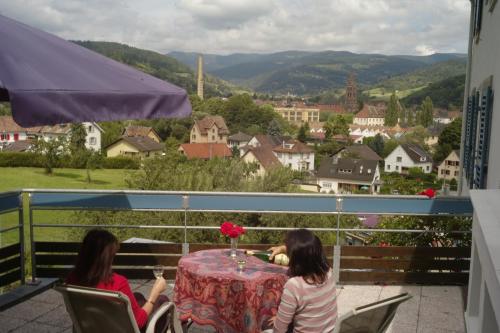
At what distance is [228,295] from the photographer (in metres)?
3.38

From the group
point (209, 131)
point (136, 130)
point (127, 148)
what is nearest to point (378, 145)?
point (209, 131)

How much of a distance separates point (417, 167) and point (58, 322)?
87449 millimetres

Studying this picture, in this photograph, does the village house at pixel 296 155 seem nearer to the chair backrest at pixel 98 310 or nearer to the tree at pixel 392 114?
the tree at pixel 392 114

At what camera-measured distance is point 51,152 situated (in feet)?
185

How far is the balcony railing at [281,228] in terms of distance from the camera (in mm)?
5242

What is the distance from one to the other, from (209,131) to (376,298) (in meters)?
97.8

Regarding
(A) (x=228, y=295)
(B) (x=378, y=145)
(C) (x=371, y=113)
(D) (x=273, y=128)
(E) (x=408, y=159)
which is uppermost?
(C) (x=371, y=113)

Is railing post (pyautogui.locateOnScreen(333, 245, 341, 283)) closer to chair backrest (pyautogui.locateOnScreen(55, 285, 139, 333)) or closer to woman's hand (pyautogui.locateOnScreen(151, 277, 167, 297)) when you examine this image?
woman's hand (pyautogui.locateOnScreen(151, 277, 167, 297))

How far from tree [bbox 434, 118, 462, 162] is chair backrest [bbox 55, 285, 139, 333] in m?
65.1

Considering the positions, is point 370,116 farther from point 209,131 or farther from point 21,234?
point 21,234

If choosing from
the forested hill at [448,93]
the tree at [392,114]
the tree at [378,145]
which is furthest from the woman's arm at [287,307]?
the tree at [392,114]

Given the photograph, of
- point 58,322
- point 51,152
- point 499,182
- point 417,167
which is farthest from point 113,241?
point 417,167

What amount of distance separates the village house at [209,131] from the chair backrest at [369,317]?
3710 inches

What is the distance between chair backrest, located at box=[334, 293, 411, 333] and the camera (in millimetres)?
2449
